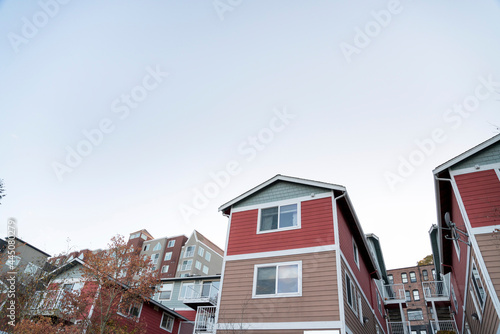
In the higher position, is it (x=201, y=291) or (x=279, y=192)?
(x=279, y=192)

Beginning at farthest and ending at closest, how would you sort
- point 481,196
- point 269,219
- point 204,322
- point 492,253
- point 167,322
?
1. point 167,322
2. point 204,322
3. point 269,219
4. point 481,196
5. point 492,253

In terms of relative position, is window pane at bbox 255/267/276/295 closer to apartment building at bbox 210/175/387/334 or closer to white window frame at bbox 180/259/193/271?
apartment building at bbox 210/175/387/334

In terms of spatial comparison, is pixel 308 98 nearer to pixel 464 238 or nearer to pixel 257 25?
pixel 257 25

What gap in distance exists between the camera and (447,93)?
13109 millimetres

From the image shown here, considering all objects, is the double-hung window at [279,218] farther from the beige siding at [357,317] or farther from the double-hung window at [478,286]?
the double-hung window at [478,286]

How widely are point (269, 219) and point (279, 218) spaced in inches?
20.9

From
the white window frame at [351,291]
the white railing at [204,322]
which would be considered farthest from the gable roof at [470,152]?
the white railing at [204,322]

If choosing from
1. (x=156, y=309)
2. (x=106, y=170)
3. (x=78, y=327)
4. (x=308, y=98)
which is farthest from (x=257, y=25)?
(x=156, y=309)

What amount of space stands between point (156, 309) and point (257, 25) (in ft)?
64.1

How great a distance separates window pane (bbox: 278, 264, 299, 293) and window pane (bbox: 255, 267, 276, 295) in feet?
0.86

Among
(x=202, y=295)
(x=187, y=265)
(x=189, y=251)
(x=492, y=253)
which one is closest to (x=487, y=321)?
(x=492, y=253)

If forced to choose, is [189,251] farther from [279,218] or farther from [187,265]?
[279,218]

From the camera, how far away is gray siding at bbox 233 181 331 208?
15.1 metres

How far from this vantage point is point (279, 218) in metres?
14.9
